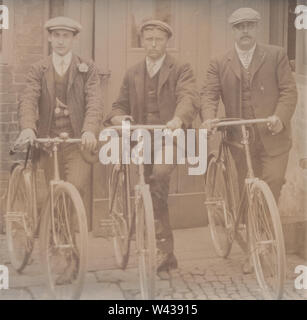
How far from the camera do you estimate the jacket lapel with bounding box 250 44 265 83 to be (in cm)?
564

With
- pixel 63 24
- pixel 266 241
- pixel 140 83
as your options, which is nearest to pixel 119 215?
pixel 140 83

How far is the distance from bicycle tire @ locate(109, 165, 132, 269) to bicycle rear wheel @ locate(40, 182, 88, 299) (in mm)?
358

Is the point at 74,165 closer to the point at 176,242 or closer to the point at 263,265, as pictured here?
the point at 176,242

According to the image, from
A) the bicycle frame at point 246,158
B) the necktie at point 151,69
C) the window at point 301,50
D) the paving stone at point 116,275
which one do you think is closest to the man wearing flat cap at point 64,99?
the necktie at point 151,69

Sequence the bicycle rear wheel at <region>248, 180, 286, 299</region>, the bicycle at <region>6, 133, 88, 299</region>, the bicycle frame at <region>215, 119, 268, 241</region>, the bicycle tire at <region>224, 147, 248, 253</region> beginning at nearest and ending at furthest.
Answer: the bicycle rear wheel at <region>248, 180, 286, 299</region>, the bicycle at <region>6, 133, 88, 299</region>, the bicycle frame at <region>215, 119, 268, 241</region>, the bicycle tire at <region>224, 147, 248, 253</region>

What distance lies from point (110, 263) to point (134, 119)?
110 cm

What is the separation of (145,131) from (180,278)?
1.13 metres

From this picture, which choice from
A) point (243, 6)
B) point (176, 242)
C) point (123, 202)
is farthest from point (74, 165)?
point (243, 6)

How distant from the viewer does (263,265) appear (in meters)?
5.54

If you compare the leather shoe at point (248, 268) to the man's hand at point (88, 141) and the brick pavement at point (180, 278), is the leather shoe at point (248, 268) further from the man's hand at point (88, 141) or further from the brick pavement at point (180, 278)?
the man's hand at point (88, 141)

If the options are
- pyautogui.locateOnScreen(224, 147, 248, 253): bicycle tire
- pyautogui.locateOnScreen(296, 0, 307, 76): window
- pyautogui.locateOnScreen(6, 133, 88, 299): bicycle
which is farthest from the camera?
pyautogui.locateOnScreen(296, 0, 307, 76): window

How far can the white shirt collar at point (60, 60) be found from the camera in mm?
5566

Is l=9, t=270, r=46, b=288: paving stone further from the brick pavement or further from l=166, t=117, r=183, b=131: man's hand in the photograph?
l=166, t=117, r=183, b=131: man's hand

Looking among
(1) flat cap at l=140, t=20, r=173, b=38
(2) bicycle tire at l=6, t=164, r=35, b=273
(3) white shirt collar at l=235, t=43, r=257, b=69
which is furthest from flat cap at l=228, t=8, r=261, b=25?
(2) bicycle tire at l=6, t=164, r=35, b=273
